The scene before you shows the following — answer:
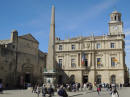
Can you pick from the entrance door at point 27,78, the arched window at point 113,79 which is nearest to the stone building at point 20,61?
the entrance door at point 27,78

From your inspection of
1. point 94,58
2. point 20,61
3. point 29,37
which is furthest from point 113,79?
point 20,61

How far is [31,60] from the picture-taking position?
135 feet

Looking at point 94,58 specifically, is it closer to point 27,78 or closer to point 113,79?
point 113,79

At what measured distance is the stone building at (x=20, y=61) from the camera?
34.5 m

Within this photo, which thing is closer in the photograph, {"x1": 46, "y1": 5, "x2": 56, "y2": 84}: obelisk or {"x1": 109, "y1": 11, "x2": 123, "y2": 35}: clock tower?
{"x1": 46, "y1": 5, "x2": 56, "y2": 84}: obelisk

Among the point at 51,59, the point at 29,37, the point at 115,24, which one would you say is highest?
the point at 115,24

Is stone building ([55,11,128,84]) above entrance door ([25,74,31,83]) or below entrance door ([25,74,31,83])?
above

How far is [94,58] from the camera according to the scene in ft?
152

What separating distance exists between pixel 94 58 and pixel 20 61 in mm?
16811

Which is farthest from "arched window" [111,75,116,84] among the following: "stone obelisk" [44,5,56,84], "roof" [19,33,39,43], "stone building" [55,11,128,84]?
"stone obelisk" [44,5,56,84]

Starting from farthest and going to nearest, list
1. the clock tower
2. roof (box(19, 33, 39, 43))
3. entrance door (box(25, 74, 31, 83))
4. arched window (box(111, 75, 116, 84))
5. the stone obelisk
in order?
the clock tower
arched window (box(111, 75, 116, 84))
roof (box(19, 33, 39, 43))
entrance door (box(25, 74, 31, 83))
the stone obelisk

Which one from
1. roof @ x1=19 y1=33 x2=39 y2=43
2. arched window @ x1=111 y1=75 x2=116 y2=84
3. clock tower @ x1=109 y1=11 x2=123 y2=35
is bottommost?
arched window @ x1=111 y1=75 x2=116 y2=84

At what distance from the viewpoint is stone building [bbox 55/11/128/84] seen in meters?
44.6

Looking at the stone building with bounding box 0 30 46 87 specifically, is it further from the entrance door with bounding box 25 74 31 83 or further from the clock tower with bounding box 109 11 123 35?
the clock tower with bounding box 109 11 123 35
